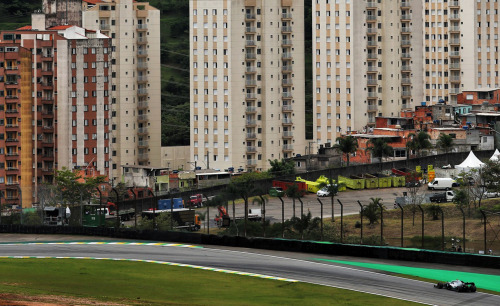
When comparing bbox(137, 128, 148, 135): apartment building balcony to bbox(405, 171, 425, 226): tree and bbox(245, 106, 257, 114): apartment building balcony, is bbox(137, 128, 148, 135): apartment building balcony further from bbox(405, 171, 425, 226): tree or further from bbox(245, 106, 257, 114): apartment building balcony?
bbox(405, 171, 425, 226): tree

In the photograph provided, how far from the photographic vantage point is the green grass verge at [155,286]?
212 feet

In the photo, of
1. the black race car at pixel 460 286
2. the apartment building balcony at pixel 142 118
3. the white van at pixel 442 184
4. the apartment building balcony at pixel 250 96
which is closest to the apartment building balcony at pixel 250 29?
the apartment building balcony at pixel 250 96

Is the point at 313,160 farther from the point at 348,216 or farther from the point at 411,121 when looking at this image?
the point at 348,216

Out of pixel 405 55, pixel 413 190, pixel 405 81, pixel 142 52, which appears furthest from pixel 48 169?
pixel 405 55

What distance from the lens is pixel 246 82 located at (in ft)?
590

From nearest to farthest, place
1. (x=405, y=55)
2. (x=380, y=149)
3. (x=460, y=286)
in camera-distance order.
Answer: (x=460, y=286) → (x=380, y=149) → (x=405, y=55)

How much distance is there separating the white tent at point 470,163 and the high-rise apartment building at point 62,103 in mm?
50781

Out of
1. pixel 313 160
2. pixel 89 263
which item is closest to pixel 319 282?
pixel 89 263

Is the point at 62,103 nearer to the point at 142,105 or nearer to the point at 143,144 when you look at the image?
the point at 142,105

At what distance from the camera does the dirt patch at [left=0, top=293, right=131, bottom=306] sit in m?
57.1

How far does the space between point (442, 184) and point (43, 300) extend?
3230 inches

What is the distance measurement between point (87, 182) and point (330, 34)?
53.4m

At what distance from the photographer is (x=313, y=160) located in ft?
528

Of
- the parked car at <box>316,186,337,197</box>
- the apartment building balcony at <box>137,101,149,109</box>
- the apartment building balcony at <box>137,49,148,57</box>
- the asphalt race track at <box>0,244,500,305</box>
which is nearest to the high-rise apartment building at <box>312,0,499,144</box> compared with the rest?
the apartment building balcony at <box>137,101,149,109</box>
